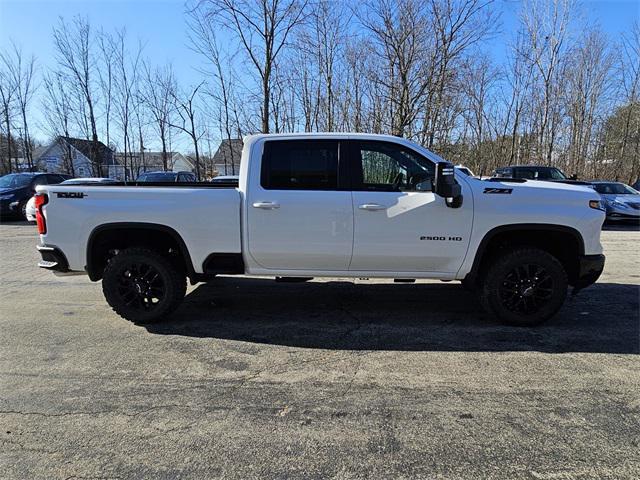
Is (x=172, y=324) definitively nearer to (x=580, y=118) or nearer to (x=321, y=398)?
(x=321, y=398)

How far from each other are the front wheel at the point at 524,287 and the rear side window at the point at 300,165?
2.00 meters

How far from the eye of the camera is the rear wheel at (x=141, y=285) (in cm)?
459

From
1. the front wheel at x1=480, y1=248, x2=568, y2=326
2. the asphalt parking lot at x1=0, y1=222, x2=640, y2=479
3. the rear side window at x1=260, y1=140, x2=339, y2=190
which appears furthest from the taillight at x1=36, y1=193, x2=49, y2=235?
the front wheel at x1=480, y1=248, x2=568, y2=326

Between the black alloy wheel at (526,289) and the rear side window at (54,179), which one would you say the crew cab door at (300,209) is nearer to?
the black alloy wheel at (526,289)

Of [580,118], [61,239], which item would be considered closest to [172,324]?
[61,239]

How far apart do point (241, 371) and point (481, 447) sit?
6.52 ft

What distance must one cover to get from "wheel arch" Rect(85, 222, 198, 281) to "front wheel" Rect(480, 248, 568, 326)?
330cm

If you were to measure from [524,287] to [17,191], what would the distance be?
17.3m

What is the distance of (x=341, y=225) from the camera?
438 cm

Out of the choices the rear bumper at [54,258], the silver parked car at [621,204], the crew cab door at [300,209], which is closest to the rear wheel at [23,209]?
the rear bumper at [54,258]

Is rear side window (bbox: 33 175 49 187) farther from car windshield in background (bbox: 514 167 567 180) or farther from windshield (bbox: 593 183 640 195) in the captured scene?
windshield (bbox: 593 183 640 195)

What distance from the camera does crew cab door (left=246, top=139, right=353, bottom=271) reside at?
437 centimetres

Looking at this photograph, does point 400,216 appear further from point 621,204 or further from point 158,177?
point 158,177

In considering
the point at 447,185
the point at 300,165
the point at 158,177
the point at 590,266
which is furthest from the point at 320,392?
the point at 158,177
